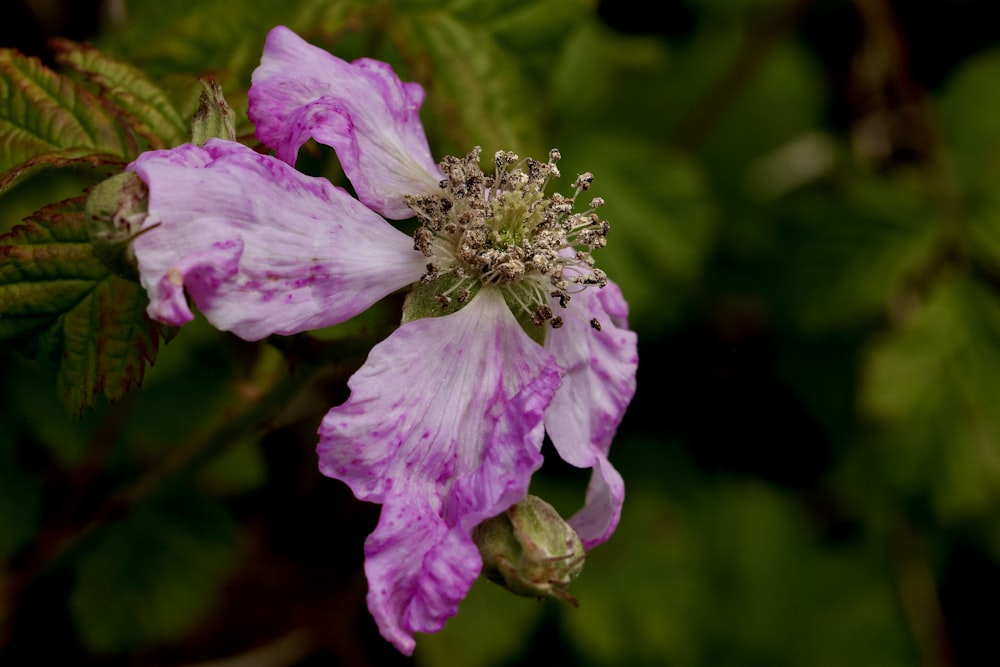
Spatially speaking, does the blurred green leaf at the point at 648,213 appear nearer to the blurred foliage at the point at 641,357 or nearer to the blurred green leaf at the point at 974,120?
the blurred foliage at the point at 641,357

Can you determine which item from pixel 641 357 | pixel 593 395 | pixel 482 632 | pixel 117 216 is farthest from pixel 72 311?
pixel 641 357

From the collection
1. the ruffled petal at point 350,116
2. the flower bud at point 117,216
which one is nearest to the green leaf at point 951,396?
the ruffled petal at point 350,116

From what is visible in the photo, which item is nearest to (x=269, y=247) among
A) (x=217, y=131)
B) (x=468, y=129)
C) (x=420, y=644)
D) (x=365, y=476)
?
(x=217, y=131)

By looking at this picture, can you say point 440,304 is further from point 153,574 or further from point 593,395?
point 153,574

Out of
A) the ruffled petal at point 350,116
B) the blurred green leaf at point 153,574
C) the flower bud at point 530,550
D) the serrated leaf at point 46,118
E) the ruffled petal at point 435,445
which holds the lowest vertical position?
the blurred green leaf at point 153,574

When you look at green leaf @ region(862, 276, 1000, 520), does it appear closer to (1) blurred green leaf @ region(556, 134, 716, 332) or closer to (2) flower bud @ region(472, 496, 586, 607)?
(1) blurred green leaf @ region(556, 134, 716, 332)

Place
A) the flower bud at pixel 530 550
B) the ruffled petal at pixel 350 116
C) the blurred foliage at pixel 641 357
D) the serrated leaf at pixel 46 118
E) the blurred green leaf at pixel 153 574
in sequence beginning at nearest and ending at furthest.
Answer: the flower bud at pixel 530 550
the ruffled petal at pixel 350 116
the serrated leaf at pixel 46 118
the blurred foliage at pixel 641 357
the blurred green leaf at pixel 153 574

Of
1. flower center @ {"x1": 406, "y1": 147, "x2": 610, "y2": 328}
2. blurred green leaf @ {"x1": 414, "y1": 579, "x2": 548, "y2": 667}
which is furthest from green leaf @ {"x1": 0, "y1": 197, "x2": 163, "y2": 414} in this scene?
blurred green leaf @ {"x1": 414, "y1": 579, "x2": 548, "y2": 667}
